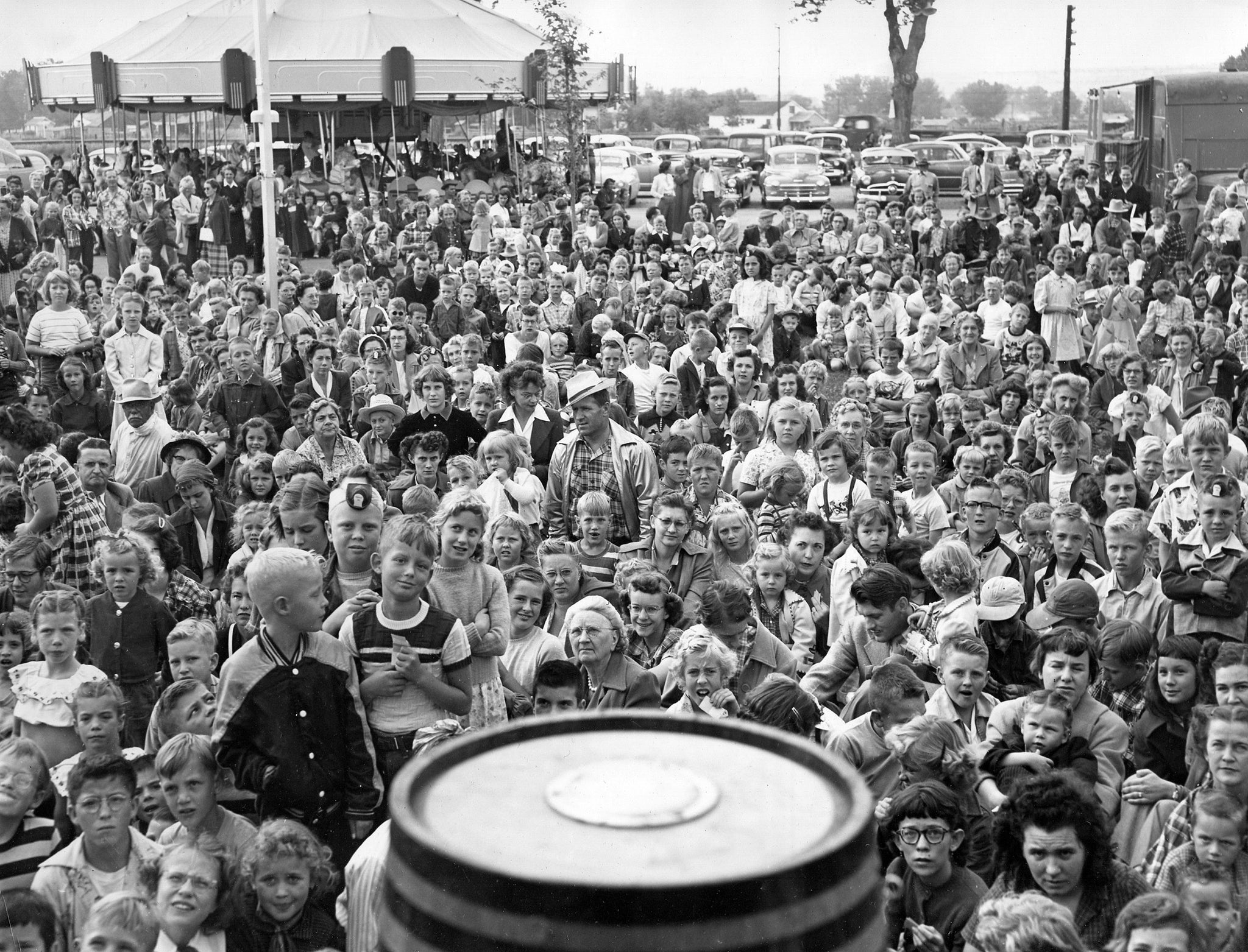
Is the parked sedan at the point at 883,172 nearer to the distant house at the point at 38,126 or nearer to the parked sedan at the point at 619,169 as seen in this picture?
the parked sedan at the point at 619,169

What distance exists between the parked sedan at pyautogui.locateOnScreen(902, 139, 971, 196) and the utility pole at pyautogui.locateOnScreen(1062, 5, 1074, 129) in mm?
17647

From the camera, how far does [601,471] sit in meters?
7.42

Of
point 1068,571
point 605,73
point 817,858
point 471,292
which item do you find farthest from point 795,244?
point 817,858

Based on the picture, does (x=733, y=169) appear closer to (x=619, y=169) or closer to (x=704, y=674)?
(x=619, y=169)

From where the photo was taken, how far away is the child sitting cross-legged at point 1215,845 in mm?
3930

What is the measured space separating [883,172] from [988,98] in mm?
51705

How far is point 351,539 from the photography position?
5.61 meters

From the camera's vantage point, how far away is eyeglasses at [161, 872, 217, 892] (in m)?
3.89

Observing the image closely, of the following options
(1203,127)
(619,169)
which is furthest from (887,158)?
(1203,127)

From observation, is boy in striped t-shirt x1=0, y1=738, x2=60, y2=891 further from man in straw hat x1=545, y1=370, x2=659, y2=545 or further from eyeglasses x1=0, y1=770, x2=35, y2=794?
man in straw hat x1=545, y1=370, x2=659, y2=545

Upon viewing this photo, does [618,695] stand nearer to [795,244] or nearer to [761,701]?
[761,701]

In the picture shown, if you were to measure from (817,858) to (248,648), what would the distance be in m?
3.27

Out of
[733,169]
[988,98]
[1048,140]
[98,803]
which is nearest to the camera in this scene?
[98,803]

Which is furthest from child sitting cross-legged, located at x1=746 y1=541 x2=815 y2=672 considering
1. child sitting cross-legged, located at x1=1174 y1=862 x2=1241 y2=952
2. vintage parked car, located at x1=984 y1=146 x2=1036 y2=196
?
vintage parked car, located at x1=984 y1=146 x2=1036 y2=196
